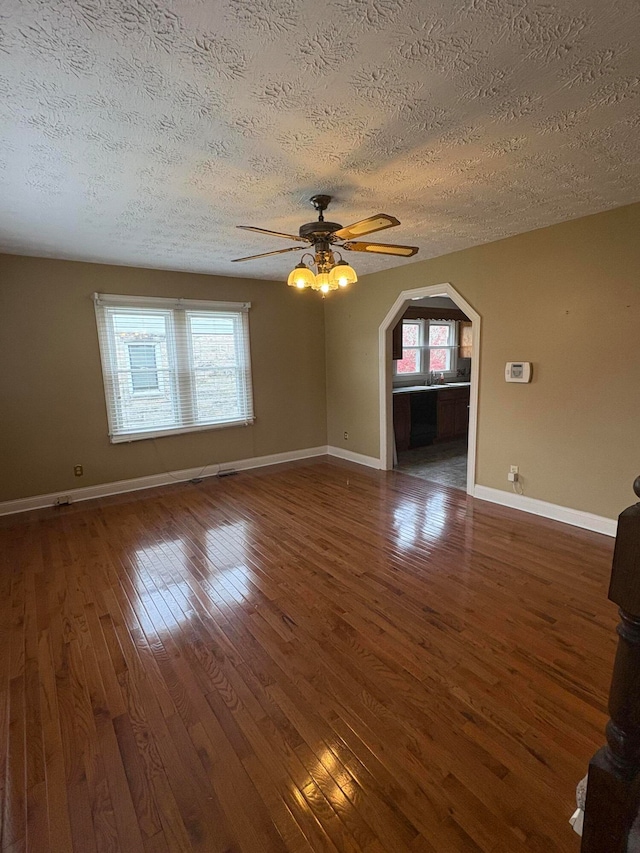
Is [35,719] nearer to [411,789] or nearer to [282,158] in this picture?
[411,789]

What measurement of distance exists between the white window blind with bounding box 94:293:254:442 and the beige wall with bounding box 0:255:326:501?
0.12m

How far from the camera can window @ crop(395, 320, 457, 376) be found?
730cm

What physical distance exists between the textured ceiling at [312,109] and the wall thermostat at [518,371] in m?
1.28

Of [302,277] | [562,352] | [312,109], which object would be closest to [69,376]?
[302,277]

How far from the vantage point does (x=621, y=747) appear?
996 mm

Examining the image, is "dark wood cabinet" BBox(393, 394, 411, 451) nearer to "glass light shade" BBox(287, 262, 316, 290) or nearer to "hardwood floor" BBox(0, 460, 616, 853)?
"hardwood floor" BBox(0, 460, 616, 853)

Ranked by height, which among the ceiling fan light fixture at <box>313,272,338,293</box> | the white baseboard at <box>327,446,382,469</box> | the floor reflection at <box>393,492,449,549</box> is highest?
the ceiling fan light fixture at <box>313,272,338,293</box>

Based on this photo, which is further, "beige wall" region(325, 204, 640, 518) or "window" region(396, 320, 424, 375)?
"window" region(396, 320, 424, 375)

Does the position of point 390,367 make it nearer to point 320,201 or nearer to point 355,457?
point 355,457

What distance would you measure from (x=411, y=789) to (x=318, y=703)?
51cm

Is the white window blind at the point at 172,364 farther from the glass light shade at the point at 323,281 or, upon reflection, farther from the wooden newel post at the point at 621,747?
the wooden newel post at the point at 621,747

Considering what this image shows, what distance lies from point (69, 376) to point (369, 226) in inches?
147

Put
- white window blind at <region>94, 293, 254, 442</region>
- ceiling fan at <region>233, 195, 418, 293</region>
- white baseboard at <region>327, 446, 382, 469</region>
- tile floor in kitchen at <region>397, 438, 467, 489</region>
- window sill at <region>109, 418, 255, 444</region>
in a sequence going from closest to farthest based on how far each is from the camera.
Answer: ceiling fan at <region>233, 195, 418, 293</region> → white window blind at <region>94, 293, 254, 442</region> → window sill at <region>109, 418, 255, 444</region> → tile floor in kitchen at <region>397, 438, 467, 489</region> → white baseboard at <region>327, 446, 382, 469</region>

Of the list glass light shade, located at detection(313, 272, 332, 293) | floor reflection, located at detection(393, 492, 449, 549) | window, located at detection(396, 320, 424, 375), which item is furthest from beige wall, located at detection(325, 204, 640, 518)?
window, located at detection(396, 320, 424, 375)
